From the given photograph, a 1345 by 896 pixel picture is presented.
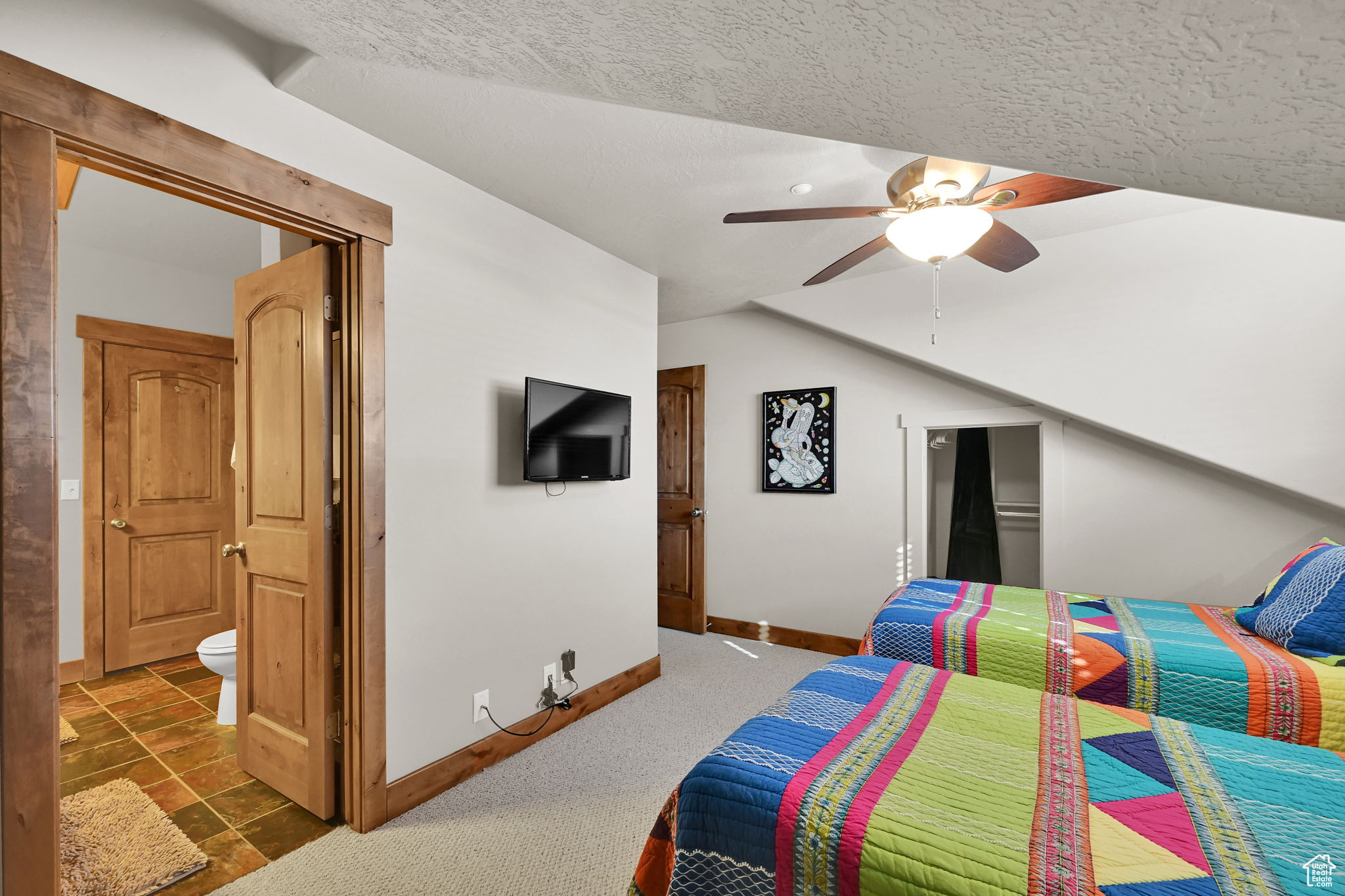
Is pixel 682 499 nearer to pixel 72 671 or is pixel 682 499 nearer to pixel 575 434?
pixel 575 434

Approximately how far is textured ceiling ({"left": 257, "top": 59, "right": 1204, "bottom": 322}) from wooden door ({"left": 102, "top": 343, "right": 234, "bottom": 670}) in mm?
2730

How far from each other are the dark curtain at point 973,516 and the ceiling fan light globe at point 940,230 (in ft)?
7.25

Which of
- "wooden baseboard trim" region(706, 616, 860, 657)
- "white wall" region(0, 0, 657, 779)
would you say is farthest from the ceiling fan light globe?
"wooden baseboard trim" region(706, 616, 860, 657)

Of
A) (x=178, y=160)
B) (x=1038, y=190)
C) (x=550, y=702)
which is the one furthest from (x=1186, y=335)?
(x=178, y=160)

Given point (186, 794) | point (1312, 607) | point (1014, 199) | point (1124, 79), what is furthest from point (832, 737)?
point (186, 794)

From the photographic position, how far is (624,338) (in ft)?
11.3

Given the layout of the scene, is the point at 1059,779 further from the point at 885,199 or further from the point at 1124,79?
the point at 885,199

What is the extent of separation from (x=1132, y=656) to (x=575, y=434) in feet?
7.64

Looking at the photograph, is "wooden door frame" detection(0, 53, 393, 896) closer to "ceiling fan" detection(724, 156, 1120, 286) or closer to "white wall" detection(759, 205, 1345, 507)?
"ceiling fan" detection(724, 156, 1120, 286)

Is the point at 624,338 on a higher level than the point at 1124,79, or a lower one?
higher

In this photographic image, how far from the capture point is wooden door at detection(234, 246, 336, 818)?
213 centimetres

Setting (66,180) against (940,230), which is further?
(66,180)

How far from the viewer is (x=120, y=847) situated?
1960 mm

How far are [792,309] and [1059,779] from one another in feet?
10.4
